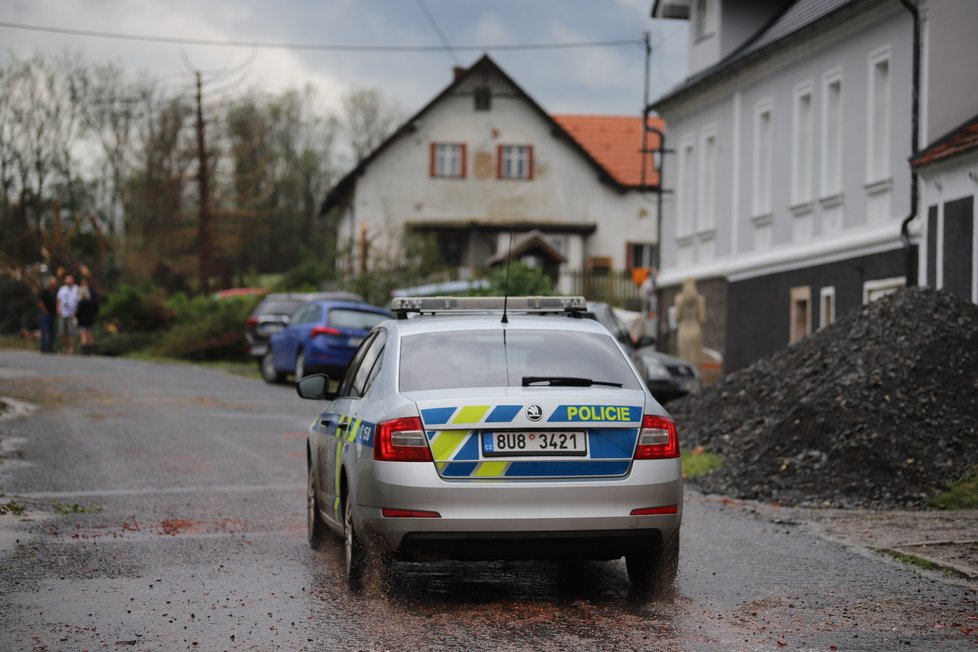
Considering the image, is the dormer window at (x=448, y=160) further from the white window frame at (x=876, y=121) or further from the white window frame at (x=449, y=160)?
the white window frame at (x=876, y=121)

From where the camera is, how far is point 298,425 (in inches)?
830

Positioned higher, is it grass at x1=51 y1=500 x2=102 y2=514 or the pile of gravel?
the pile of gravel

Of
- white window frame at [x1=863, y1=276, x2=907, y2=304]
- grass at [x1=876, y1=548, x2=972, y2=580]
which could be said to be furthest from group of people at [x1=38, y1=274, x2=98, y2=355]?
grass at [x1=876, y1=548, x2=972, y2=580]

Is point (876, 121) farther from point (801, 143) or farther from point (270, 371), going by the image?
point (270, 371)

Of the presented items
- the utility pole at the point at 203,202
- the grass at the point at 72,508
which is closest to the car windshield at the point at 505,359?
the grass at the point at 72,508

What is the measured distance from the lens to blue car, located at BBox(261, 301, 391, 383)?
2830cm

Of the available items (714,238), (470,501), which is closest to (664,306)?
(714,238)

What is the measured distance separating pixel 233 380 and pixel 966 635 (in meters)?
24.6

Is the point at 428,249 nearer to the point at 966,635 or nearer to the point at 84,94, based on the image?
the point at 84,94

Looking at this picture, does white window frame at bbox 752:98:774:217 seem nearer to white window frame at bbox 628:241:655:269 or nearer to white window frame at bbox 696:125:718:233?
white window frame at bbox 696:125:718:233

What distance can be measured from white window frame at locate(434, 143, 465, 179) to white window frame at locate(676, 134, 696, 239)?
2369 centimetres

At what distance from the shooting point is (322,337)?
2836 cm

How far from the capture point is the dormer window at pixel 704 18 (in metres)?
35.7

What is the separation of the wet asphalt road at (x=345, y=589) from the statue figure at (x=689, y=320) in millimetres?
15232
